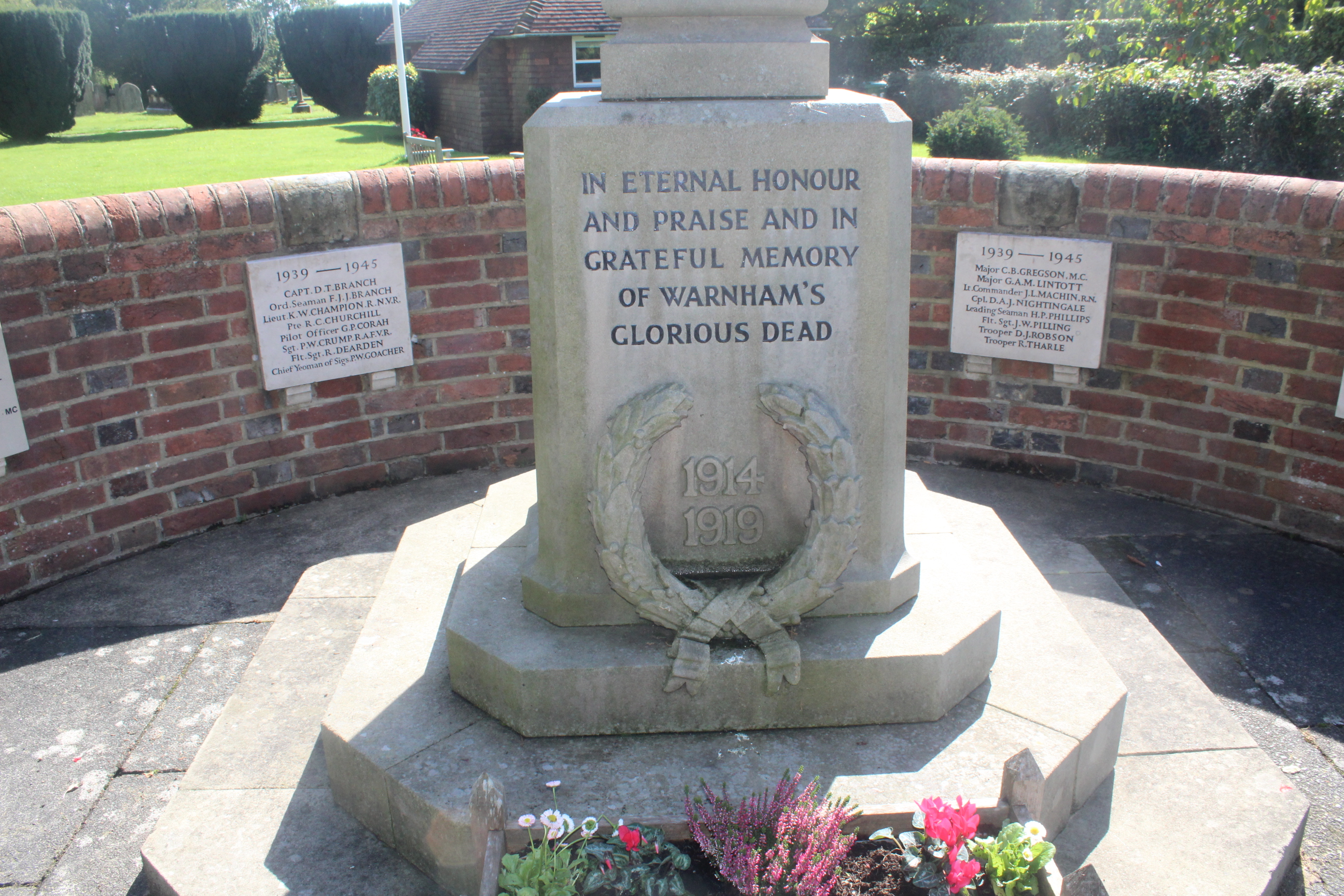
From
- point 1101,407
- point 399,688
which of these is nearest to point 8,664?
point 399,688

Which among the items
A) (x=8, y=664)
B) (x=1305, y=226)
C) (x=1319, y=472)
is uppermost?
(x=1305, y=226)

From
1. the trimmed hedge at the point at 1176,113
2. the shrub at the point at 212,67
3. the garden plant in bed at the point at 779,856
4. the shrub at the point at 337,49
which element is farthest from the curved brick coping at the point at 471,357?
the shrub at the point at 337,49

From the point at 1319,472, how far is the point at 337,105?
36.4 metres

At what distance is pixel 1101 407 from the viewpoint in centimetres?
516

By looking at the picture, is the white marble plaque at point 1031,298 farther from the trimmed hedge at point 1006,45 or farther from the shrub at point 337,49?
the shrub at point 337,49

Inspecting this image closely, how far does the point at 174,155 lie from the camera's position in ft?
74.8

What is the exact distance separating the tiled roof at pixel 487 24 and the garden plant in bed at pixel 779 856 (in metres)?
21.2

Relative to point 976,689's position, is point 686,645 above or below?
above

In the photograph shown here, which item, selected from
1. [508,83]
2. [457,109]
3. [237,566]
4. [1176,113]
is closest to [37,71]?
[457,109]

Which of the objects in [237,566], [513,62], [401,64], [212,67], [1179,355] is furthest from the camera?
[212,67]

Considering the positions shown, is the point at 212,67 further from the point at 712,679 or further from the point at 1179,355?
the point at 712,679

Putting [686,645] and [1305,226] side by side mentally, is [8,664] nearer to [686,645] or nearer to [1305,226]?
[686,645]

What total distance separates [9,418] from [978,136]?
45.5ft

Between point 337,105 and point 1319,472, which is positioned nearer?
point 1319,472
